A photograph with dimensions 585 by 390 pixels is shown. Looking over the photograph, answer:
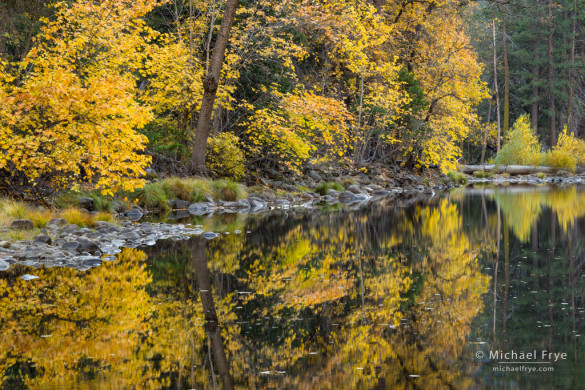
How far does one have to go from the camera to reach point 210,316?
17.6 ft

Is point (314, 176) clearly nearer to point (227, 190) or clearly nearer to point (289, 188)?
point (289, 188)

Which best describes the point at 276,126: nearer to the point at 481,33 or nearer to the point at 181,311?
the point at 181,311

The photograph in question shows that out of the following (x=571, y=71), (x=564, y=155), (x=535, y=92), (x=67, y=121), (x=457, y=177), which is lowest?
(x=457, y=177)

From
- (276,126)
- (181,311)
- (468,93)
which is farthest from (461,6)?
(181,311)

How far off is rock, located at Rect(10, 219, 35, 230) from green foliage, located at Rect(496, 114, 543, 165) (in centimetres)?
3407

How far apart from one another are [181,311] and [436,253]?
4.74 meters

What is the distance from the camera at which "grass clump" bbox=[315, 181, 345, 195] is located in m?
22.8

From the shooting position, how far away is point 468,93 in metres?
29.4

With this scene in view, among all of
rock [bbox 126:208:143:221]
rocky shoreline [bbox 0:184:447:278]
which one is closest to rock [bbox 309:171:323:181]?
rocky shoreline [bbox 0:184:447:278]

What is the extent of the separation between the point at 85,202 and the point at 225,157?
6.21m

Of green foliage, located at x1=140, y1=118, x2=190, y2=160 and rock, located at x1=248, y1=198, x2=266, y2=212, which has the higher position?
green foliage, located at x1=140, y1=118, x2=190, y2=160

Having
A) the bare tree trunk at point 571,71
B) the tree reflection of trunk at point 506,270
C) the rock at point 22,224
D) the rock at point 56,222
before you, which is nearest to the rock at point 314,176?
the tree reflection of trunk at point 506,270

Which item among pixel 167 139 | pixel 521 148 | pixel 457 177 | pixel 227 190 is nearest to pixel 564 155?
pixel 521 148

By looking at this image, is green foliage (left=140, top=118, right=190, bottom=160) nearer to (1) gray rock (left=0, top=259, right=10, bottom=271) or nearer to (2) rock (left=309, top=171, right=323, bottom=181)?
(2) rock (left=309, top=171, right=323, bottom=181)
